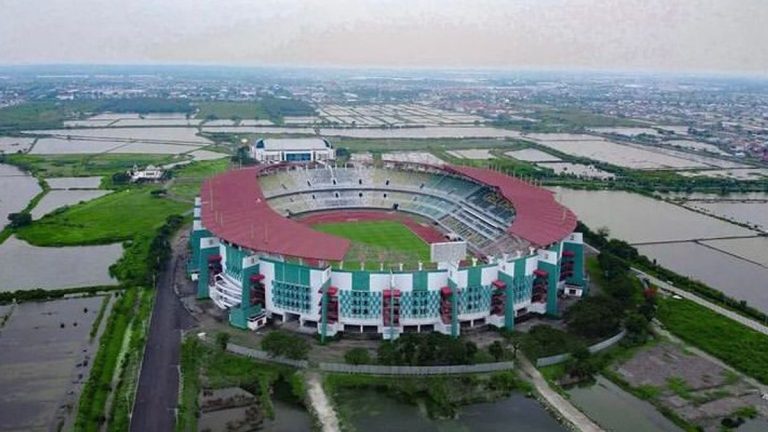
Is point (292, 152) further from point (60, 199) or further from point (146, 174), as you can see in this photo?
point (60, 199)

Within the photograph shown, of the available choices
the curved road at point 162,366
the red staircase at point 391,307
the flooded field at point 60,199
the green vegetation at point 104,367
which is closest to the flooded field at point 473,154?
the flooded field at point 60,199

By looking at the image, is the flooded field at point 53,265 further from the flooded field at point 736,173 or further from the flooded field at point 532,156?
the flooded field at point 736,173

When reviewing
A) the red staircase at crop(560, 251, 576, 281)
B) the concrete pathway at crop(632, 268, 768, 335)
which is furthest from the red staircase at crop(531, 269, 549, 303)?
the concrete pathway at crop(632, 268, 768, 335)

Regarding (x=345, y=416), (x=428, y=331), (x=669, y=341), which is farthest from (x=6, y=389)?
(x=669, y=341)

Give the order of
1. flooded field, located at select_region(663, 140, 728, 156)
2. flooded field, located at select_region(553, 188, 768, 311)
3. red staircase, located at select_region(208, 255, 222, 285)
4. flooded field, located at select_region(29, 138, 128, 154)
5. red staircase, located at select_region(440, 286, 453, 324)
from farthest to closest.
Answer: flooded field, located at select_region(663, 140, 728, 156), flooded field, located at select_region(29, 138, 128, 154), flooded field, located at select_region(553, 188, 768, 311), red staircase, located at select_region(208, 255, 222, 285), red staircase, located at select_region(440, 286, 453, 324)

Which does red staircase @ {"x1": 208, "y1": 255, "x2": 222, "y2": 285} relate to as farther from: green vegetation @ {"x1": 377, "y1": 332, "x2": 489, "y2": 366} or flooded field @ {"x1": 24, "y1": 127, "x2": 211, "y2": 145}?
flooded field @ {"x1": 24, "y1": 127, "x2": 211, "y2": 145}

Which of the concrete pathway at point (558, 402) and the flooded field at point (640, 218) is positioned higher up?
the flooded field at point (640, 218)
